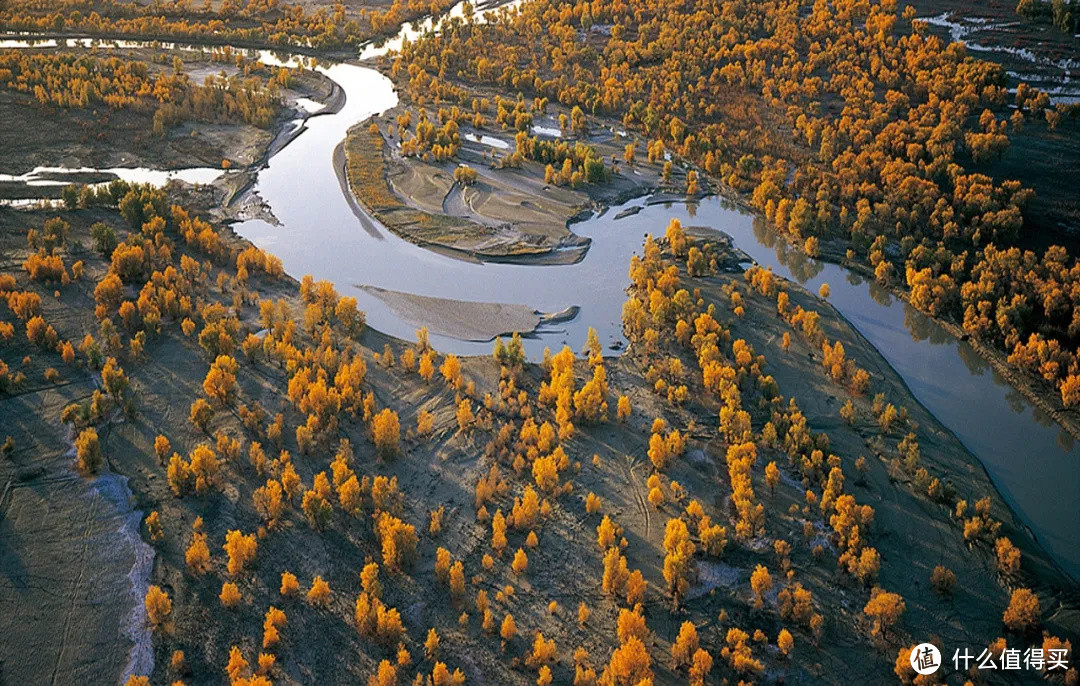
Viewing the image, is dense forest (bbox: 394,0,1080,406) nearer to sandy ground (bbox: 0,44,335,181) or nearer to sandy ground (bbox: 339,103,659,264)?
sandy ground (bbox: 339,103,659,264)

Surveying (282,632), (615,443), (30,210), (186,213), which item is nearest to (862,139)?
(615,443)

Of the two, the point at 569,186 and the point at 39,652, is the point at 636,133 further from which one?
the point at 39,652

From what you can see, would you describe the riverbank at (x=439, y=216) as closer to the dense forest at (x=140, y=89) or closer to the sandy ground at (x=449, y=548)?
the dense forest at (x=140, y=89)

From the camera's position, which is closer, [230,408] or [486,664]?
[486,664]

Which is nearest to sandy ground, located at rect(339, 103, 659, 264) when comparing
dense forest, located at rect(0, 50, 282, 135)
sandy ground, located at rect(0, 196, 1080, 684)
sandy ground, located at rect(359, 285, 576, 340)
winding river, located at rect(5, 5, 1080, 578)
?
winding river, located at rect(5, 5, 1080, 578)

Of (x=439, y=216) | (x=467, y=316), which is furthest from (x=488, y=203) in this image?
(x=467, y=316)

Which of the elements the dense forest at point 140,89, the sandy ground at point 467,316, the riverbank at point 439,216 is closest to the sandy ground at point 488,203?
the riverbank at point 439,216

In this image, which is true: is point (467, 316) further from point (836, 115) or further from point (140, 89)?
point (140, 89)

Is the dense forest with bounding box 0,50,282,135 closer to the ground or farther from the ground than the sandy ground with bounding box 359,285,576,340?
farther from the ground
